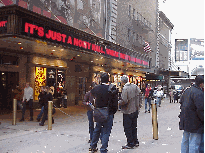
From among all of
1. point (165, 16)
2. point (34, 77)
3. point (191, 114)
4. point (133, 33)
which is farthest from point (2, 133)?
point (165, 16)

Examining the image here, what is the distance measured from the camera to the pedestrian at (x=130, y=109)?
23.4 ft

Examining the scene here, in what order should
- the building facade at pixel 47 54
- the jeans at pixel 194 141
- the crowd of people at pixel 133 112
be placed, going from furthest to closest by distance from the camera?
the building facade at pixel 47 54
the jeans at pixel 194 141
the crowd of people at pixel 133 112

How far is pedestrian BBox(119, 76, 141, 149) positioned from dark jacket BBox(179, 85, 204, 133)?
6.68 ft

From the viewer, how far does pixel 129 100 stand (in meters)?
7.26

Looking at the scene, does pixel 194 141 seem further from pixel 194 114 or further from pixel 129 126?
pixel 129 126

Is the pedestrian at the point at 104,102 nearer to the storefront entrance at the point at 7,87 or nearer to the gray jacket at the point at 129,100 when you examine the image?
the gray jacket at the point at 129,100

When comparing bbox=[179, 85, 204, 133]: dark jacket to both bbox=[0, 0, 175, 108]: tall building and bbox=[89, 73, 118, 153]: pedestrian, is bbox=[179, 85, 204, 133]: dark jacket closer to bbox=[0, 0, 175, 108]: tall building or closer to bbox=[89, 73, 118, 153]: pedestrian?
bbox=[89, 73, 118, 153]: pedestrian

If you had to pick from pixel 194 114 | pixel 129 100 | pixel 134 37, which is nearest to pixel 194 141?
pixel 194 114

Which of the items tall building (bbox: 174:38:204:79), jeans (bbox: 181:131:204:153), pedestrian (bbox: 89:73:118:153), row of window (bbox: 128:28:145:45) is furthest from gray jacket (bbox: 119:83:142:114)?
tall building (bbox: 174:38:204:79)

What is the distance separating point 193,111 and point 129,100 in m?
2.31

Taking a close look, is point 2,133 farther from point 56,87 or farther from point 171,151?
point 56,87

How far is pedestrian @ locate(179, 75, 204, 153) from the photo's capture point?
5086 mm

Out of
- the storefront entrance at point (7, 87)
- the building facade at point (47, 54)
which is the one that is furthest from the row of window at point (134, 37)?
the storefront entrance at point (7, 87)

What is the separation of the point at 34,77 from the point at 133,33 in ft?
63.6
